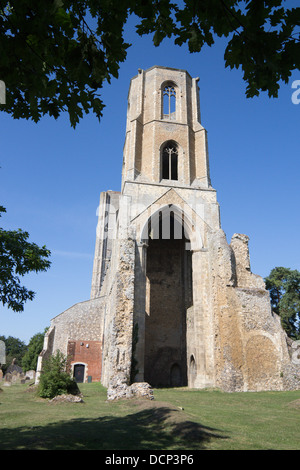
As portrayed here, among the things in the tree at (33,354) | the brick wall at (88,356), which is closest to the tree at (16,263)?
the brick wall at (88,356)

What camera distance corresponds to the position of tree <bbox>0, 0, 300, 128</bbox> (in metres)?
2.92

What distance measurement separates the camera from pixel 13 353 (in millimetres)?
65125

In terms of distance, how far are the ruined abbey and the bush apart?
1.68 m

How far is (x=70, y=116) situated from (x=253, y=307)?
52.0 feet

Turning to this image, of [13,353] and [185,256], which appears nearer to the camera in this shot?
[185,256]

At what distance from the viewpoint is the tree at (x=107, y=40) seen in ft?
9.59

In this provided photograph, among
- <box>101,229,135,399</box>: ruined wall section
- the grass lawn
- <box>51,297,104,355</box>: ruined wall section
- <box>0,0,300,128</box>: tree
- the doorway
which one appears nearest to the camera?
<box>0,0,300,128</box>: tree

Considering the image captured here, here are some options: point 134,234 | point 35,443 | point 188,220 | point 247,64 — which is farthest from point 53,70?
point 188,220

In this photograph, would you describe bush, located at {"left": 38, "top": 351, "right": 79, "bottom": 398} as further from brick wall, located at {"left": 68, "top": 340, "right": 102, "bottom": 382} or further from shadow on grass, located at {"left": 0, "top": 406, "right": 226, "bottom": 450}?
brick wall, located at {"left": 68, "top": 340, "right": 102, "bottom": 382}

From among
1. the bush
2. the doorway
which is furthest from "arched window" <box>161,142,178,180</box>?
the doorway

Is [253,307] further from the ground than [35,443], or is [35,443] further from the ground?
[253,307]

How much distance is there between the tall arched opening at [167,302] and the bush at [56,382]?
11363 mm

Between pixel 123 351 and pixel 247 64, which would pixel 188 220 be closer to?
pixel 123 351
